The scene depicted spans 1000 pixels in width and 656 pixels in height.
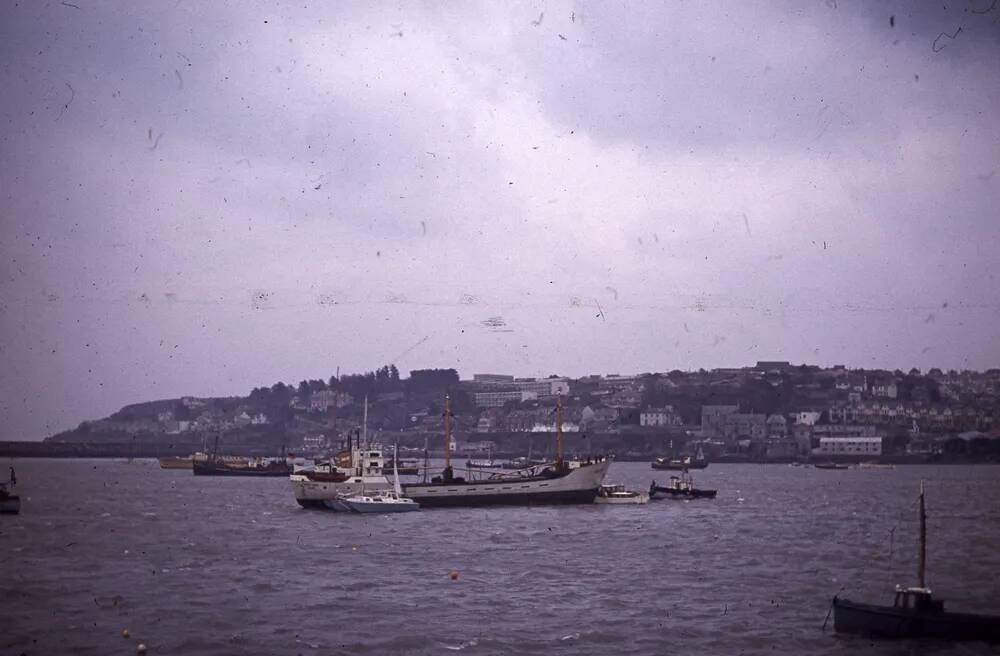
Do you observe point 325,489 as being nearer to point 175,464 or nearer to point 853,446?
point 175,464

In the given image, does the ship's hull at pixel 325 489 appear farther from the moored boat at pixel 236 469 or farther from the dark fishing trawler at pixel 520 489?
the moored boat at pixel 236 469

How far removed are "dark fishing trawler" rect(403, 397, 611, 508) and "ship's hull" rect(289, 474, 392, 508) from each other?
235cm

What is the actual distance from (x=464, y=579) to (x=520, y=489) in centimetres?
3157

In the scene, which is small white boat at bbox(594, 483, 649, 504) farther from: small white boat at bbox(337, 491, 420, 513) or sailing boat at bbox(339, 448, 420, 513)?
small white boat at bbox(337, 491, 420, 513)

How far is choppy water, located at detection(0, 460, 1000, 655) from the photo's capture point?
75.9 ft

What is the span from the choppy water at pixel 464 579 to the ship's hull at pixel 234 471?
191 ft

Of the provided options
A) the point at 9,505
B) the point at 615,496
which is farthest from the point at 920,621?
the point at 615,496

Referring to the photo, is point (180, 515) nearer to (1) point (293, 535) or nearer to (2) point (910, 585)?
(1) point (293, 535)

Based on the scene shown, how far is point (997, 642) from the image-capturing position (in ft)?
71.6

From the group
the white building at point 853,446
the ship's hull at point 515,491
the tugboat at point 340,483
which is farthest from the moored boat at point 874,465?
the tugboat at point 340,483

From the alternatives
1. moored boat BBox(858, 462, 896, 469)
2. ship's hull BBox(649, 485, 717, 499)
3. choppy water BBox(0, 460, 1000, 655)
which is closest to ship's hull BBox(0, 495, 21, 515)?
choppy water BBox(0, 460, 1000, 655)

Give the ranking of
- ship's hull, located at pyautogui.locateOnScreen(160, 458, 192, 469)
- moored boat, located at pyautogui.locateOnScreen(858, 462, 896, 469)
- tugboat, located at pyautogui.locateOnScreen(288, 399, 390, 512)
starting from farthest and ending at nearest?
moored boat, located at pyautogui.locateOnScreen(858, 462, 896, 469) → ship's hull, located at pyautogui.locateOnScreen(160, 458, 192, 469) → tugboat, located at pyautogui.locateOnScreen(288, 399, 390, 512)

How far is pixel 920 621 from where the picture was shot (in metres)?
22.0

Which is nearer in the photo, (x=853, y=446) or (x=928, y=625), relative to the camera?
(x=928, y=625)
